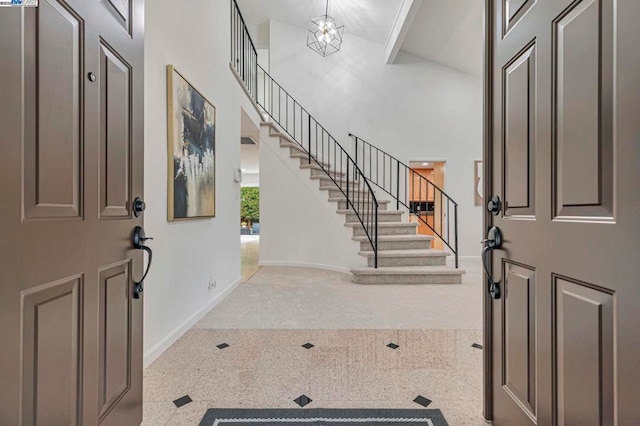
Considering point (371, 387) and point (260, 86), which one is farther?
point (260, 86)

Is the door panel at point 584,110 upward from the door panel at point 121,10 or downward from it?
downward

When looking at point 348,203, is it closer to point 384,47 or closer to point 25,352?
point 384,47

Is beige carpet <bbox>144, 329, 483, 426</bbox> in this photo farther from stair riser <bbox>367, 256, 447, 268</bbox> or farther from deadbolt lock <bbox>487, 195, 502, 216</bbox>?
stair riser <bbox>367, 256, 447, 268</bbox>

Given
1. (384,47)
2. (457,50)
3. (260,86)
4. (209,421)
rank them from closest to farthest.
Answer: (209,421) → (457,50) → (384,47) → (260,86)

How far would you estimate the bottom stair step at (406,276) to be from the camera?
4.08 m

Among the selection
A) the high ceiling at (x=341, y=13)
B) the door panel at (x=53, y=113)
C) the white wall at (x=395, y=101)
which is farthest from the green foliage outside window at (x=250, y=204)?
the door panel at (x=53, y=113)

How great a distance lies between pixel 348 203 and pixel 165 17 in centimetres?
347

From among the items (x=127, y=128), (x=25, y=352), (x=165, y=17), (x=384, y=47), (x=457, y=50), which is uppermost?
(x=384, y=47)

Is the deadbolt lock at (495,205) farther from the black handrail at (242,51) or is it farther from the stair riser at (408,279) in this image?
the black handrail at (242,51)

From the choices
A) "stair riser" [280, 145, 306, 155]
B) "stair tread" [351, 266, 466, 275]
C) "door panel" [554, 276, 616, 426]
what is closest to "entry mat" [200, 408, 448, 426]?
"door panel" [554, 276, 616, 426]

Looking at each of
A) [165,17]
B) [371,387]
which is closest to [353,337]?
[371,387]

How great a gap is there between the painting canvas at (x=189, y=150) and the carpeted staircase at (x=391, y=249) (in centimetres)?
229

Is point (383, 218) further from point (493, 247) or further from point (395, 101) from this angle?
point (493, 247)

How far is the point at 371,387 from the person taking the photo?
1724 millimetres
